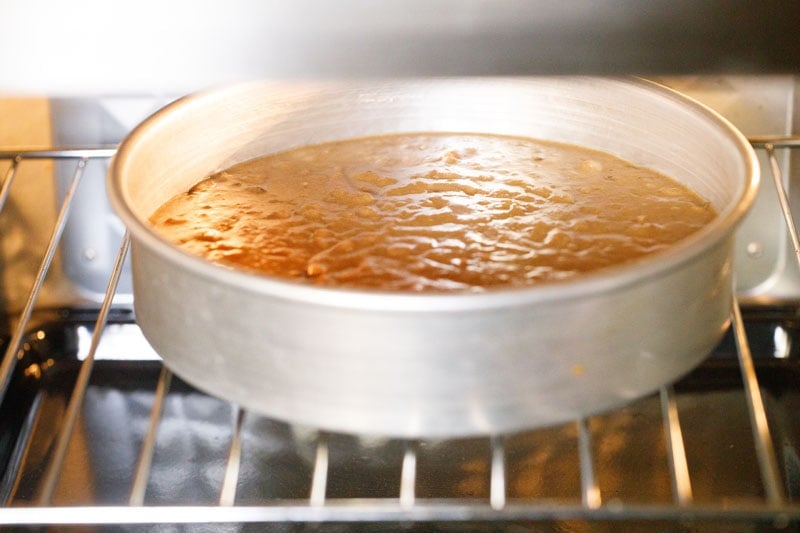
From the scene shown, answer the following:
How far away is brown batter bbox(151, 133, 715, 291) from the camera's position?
0.85 metres

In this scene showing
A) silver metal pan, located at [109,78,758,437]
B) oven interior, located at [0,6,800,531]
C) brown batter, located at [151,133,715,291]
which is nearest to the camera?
silver metal pan, located at [109,78,758,437]

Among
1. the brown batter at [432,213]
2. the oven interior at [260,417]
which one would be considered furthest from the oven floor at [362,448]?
the brown batter at [432,213]

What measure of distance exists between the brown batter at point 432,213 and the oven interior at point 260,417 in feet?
0.36

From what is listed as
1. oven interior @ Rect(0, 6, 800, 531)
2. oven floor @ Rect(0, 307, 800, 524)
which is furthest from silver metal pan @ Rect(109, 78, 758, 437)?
oven floor @ Rect(0, 307, 800, 524)

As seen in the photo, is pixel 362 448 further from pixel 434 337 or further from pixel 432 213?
pixel 434 337

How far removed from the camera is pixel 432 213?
953 millimetres

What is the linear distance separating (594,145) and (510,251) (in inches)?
12.1

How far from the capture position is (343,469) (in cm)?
108

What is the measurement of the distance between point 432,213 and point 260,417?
377 millimetres

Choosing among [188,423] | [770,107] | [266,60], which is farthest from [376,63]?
[770,107]

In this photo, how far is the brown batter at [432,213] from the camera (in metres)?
0.85

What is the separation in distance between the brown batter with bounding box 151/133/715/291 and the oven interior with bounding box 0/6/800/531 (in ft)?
0.36

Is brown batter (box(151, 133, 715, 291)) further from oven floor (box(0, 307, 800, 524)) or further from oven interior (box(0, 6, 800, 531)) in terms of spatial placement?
oven floor (box(0, 307, 800, 524))

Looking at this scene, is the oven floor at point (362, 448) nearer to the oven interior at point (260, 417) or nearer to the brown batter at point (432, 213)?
the oven interior at point (260, 417)
